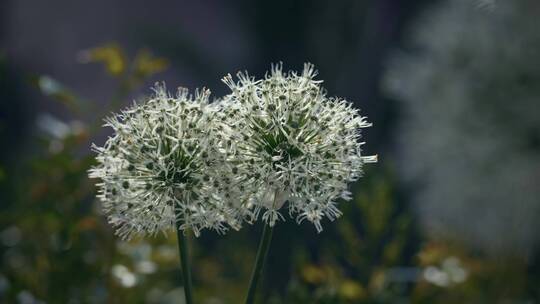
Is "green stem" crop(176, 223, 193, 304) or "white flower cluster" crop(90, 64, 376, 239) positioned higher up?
"white flower cluster" crop(90, 64, 376, 239)

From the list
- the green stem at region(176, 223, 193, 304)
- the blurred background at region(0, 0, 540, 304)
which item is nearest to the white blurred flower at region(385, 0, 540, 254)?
the blurred background at region(0, 0, 540, 304)

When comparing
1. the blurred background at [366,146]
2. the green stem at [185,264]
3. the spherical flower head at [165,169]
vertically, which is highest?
the blurred background at [366,146]

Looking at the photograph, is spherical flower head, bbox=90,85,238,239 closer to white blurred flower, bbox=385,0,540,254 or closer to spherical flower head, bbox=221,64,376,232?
spherical flower head, bbox=221,64,376,232

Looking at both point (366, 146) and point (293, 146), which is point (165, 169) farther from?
point (366, 146)

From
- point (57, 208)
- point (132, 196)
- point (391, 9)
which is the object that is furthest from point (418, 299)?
point (391, 9)

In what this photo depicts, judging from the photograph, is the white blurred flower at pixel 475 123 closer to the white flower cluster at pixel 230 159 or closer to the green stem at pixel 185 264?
the white flower cluster at pixel 230 159

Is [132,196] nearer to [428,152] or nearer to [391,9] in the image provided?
[428,152]

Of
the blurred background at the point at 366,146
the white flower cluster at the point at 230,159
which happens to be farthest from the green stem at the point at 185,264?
the blurred background at the point at 366,146

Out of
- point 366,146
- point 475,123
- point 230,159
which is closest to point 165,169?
point 230,159

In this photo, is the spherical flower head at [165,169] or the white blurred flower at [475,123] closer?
the spherical flower head at [165,169]
